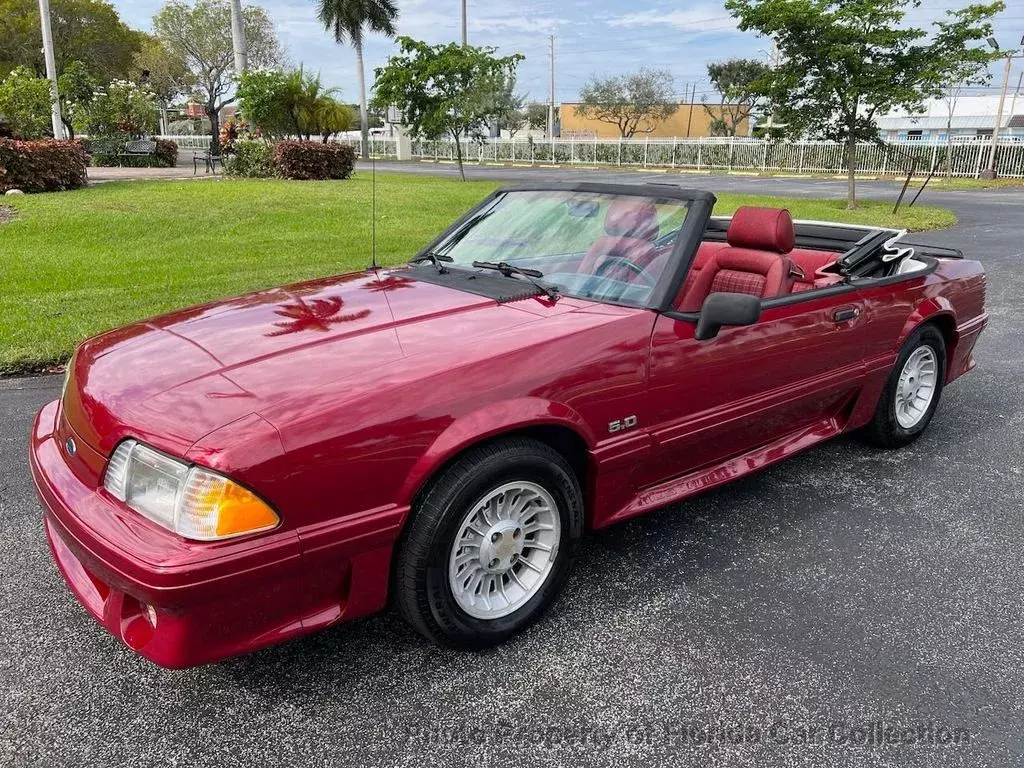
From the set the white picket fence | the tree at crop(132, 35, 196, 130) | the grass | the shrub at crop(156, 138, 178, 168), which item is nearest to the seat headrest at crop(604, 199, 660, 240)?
the grass

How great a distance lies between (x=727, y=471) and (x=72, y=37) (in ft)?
182

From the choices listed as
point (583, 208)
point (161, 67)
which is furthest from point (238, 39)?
point (161, 67)

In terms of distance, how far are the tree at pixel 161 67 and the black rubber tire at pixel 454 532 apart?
5426 cm

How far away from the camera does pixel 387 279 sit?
3.53 m

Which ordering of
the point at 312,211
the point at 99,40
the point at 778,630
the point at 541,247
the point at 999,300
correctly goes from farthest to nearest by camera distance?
the point at 99,40
the point at 312,211
the point at 999,300
the point at 541,247
the point at 778,630

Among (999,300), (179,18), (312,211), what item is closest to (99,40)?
(179,18)

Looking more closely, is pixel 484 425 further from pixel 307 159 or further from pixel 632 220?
pixel 307 159

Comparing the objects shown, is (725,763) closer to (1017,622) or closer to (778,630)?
(778,630)

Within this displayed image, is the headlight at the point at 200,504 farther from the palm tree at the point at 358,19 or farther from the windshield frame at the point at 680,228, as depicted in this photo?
the palm tree at the point at 358,19

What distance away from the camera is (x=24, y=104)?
17.1 m

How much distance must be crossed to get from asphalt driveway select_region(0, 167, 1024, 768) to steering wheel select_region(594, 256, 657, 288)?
1093 mm

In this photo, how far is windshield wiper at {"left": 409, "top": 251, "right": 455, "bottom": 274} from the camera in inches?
139

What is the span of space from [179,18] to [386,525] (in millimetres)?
55015

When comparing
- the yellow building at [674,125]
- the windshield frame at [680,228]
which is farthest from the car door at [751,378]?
the yellow building at [674,125]
